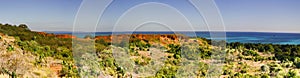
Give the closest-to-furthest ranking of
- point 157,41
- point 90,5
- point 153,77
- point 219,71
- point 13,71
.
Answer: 1. point 90,5
2. point 13,71
3. point 153,77
4. point 219,71
5. point 157,41

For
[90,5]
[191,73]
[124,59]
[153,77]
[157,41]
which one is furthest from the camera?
[157,41]

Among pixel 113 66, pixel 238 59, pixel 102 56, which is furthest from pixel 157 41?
pixel 113 66

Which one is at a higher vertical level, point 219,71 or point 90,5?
point 90,5

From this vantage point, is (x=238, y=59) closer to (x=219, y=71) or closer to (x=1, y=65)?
(x=219, y=71)

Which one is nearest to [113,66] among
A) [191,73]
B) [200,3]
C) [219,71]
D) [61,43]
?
[191,73]

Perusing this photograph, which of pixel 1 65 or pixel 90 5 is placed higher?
pixel 90 5

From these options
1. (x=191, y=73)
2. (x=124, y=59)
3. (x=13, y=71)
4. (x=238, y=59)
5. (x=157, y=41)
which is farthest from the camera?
(x=157, y=41)

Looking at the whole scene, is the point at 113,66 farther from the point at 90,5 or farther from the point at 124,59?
the point at 90,5

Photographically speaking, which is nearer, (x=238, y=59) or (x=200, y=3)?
(x=200, y=3)

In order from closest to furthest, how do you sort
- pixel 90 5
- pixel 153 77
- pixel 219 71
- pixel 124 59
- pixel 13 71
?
1. pixel 90 5
2. pixel 13 71
3. pixel 153 77
4. pixel 219 71
5. pixel 124 59
